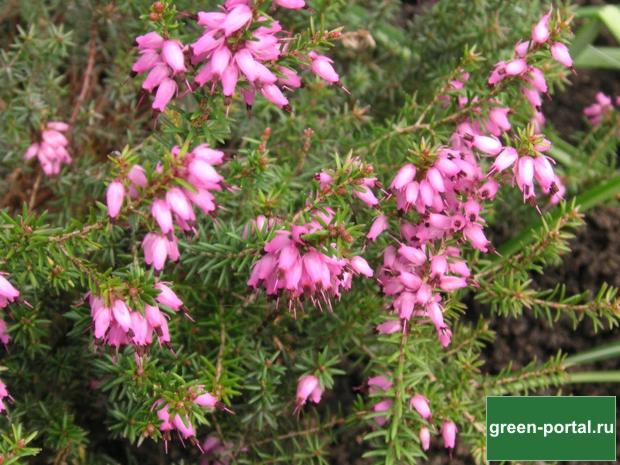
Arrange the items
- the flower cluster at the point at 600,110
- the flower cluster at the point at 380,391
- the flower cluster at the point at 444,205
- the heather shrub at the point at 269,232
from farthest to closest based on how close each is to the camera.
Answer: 1. the flower cluster at the point at 600,110
2. the flower cluster at the point at 380,391
3. the flower cluster at the point at 444,205
4. the heather shrub at the point at 269,232

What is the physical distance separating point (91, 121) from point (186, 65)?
1.58 meters

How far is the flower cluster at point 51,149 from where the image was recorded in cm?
355

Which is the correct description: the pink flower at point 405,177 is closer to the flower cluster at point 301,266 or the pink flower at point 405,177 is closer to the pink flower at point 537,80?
the flower cluster at point 301,266

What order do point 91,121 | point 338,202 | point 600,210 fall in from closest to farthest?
1. point 338,202
2. point 91,121
3. point 600,210

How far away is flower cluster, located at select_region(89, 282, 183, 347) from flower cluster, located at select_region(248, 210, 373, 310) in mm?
268

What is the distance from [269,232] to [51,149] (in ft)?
4.80

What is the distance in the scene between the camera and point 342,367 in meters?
3.88

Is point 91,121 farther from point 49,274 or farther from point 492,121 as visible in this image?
point 492,121

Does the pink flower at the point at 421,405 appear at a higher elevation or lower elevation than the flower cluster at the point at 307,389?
higher

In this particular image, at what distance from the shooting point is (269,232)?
8.23ft

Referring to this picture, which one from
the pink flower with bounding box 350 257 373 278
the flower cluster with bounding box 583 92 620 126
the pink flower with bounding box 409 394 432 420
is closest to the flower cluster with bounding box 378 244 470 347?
the pink flower with bounding box 350 257 373 278

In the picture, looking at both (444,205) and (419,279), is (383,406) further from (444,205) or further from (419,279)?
(444,205)

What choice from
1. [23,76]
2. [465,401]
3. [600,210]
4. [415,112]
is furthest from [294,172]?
[600,210]

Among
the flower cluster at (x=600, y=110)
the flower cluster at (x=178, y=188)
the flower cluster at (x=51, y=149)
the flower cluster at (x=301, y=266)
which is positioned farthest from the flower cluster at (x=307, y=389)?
the flower cluster at (x=600, y=110)
